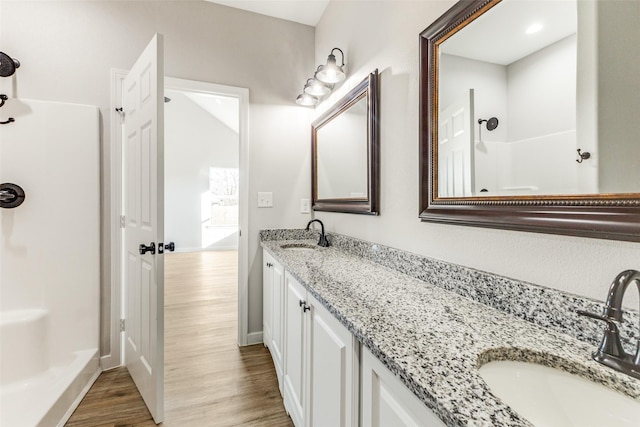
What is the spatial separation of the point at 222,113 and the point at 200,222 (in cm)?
264

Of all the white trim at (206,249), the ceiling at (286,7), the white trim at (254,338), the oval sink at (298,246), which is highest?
the ceiling at (286,7)

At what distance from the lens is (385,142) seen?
1.58 metres

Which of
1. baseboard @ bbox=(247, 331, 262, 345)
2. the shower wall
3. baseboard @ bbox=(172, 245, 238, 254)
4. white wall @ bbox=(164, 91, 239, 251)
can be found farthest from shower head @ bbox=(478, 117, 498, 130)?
baseboard @ bbox=(172, 245, 238, 254)

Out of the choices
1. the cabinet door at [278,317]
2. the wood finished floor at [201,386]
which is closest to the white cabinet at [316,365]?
the cabinet door at [278,317]

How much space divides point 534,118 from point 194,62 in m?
2.33

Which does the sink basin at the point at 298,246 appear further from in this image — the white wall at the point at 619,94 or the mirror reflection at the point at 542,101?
the white wall at the point at 619,94

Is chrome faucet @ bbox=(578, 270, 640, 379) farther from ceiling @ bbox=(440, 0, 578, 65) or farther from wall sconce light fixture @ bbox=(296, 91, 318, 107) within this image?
wall sconce light fixture @ bbox=(296, 91, 318, 107)

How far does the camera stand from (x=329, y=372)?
0.99 meters

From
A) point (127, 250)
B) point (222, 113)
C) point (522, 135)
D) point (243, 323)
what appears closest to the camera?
point (522, 135)

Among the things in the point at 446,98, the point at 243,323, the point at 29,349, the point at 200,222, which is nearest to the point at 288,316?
the point at 243,323

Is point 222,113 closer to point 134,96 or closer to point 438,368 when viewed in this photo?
point 134,96

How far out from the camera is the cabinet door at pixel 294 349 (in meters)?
1.31

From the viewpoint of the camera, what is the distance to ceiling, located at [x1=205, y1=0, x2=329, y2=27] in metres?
2.30

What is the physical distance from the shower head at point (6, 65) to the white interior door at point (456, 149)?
8.25ft
